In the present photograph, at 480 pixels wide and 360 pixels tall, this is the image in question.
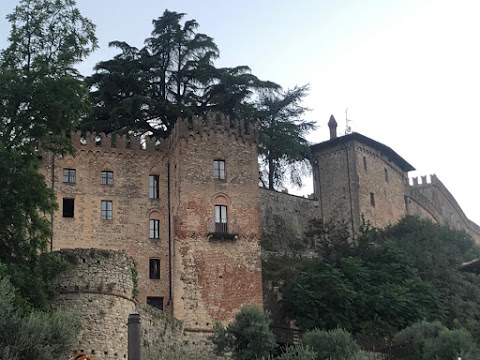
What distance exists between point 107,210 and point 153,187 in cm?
260

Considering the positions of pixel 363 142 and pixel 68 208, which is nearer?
pixel 68 208

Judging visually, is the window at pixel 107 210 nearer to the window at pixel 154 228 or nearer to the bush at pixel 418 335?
the window at pixel 154 228

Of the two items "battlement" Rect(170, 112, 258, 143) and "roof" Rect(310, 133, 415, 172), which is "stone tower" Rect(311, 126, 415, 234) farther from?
"battlement" Rect(170, 112, 258, 143)

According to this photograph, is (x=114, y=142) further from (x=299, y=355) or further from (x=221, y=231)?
(x=299, y=355)

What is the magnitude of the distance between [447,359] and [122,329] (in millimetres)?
12101

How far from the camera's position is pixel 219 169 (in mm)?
39406

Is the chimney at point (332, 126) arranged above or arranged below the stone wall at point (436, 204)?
above

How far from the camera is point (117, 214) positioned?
3944 centimetres

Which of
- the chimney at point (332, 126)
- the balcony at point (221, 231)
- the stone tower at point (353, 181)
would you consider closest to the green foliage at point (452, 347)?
the balcony at point (221, 231)

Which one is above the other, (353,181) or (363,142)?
(363,142)

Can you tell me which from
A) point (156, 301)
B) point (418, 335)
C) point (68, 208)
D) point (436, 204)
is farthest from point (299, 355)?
point (436, 204)

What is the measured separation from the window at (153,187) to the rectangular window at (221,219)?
3539 millimetres

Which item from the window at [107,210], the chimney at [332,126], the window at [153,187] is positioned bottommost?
the window at [107,210]

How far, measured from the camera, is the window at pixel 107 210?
39281mm
